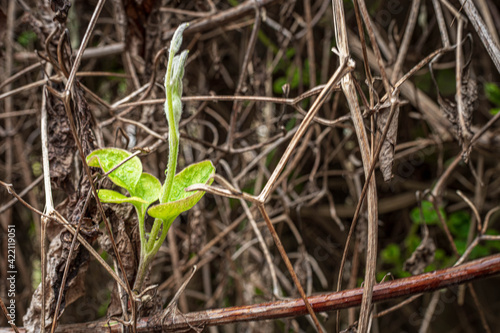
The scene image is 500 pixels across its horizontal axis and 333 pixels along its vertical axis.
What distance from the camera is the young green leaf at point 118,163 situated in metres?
0.52

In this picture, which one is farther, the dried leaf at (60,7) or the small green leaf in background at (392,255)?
the small green leaf in background at (392,255)

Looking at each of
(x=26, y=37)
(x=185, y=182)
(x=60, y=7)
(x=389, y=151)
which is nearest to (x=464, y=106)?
(x=389, y=151)

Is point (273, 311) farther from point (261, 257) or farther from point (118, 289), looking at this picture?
point (261, 257)

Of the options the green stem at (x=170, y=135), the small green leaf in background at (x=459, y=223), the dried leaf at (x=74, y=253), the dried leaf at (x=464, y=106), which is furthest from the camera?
the small green leaf in background at (x=459, y=223)

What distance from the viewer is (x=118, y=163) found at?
0.53 m

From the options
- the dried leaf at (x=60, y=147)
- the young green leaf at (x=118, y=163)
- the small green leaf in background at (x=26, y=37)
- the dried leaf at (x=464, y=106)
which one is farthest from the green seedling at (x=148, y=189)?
the small green leaf in background at (x=26, y=37)

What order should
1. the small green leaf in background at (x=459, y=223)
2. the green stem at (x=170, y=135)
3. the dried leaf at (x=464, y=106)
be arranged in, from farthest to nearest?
the small green leaf in background at (x=459, y=223)
the dried leaf at (x=464, y=106)
the green stem at (x=170, y=135)

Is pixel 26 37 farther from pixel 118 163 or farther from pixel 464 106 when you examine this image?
pixel 464 106

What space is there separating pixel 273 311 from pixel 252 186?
0.77m

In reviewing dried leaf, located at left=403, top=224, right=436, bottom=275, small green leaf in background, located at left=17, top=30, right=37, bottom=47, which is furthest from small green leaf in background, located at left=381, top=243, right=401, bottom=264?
small green leaf in background, located at left=17, top=30, right=37, bottom=47

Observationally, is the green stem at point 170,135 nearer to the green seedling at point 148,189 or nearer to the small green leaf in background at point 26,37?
the green seedling at point 148,189

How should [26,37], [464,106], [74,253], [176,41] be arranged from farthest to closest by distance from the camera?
1. [26,37]
2. [464,106]
3. [74,253]
4. [176,41]

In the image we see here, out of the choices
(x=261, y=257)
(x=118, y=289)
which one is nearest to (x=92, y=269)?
(x=261, y=257)

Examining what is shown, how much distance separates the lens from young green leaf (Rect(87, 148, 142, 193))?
522 mm
